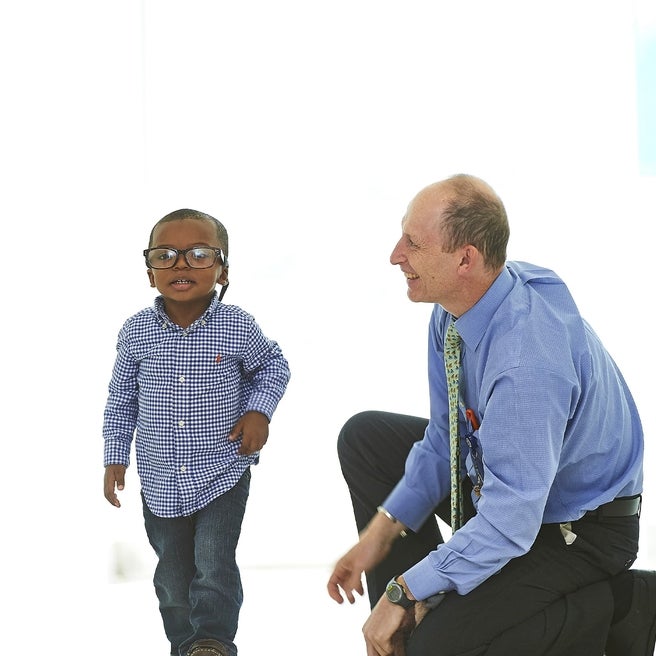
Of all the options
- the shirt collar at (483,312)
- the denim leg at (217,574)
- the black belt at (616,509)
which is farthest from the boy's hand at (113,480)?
the black belt at (616,509)

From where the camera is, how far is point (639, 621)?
1668 mm

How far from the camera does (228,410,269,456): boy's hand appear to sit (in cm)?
200

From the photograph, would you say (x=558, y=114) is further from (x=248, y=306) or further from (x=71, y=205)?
(x=71, y=205)

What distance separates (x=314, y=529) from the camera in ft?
10.8

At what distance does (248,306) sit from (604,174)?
47.9 inches

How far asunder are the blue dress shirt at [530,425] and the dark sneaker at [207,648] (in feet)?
1.77

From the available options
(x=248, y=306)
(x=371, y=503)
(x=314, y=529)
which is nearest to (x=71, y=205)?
(x=248, y=306)

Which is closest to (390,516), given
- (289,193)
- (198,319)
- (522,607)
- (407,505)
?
(407,505)

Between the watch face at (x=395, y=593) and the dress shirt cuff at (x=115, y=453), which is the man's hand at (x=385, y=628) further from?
the dress shirt cuff at (x=115, y=453)

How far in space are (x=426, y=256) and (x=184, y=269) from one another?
59cm

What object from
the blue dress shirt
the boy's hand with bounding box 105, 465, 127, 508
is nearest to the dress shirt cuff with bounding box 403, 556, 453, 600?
the blue dress shirt

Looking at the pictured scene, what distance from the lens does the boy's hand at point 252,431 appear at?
78.9 inches

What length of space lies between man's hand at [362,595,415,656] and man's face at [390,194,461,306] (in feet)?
1.70

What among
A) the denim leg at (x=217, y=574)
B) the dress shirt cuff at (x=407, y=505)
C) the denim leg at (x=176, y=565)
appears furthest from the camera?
the denim leg at (x=176, y=565)
